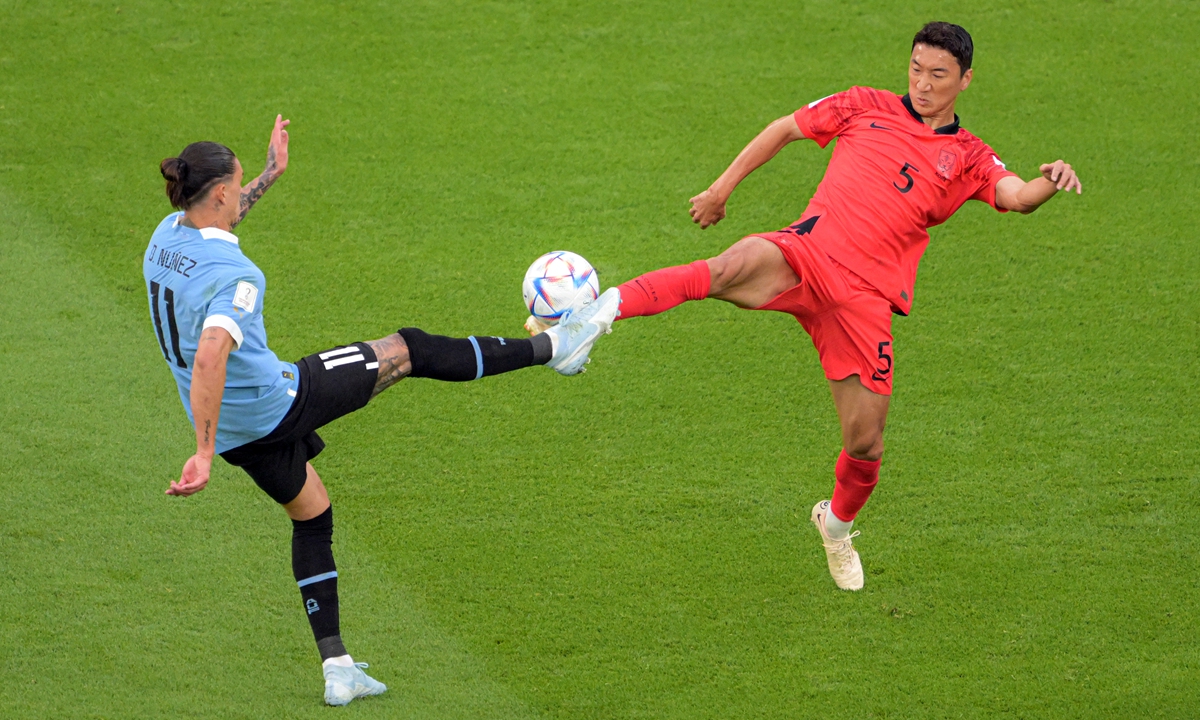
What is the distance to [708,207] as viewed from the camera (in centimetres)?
499

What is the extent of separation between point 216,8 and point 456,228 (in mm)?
3367

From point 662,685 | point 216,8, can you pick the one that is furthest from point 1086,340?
point 216,8

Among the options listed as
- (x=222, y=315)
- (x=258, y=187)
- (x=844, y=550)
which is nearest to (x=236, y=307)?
(x=222, y=315)

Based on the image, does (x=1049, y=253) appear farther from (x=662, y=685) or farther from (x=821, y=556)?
(x=662, y=685)

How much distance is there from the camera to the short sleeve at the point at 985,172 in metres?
5.02

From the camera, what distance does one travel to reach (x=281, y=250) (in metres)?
7.63

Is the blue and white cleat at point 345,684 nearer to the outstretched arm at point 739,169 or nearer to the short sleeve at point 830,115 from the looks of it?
the outstretched arm at point 739,169

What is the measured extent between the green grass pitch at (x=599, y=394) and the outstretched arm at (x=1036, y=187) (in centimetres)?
164

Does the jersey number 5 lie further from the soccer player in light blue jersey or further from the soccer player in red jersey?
the soccer player in light blue jersey

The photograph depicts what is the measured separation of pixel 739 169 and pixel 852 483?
1.36 meters

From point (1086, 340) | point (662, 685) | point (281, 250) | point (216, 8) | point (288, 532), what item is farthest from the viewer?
point (216, 8)

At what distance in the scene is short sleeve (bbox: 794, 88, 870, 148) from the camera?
17.0ft

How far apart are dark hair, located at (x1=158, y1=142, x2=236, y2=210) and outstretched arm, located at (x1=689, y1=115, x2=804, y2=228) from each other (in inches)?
68.5

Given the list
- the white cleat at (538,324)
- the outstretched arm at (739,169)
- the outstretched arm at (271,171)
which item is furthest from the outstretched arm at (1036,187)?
the outstretched arm at (271,171)
